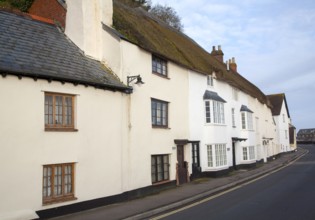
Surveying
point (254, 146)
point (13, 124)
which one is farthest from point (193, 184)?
point (254, 146)

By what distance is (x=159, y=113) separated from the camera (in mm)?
18250

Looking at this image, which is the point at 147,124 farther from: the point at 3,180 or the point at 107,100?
the point at 3,180

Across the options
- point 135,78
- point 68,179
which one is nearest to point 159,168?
point 135,78

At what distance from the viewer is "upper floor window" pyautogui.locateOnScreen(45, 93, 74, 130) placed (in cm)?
1196

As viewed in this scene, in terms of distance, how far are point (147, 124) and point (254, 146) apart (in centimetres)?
1947

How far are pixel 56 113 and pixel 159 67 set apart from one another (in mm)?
7655

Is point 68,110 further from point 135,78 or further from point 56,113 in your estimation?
point 135,78

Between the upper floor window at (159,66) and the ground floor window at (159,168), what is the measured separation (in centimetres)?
425

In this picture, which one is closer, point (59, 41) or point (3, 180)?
point (3, 180)

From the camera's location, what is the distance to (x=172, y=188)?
1838 centimetres

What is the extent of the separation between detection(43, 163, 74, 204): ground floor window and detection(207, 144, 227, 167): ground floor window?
12716 mm

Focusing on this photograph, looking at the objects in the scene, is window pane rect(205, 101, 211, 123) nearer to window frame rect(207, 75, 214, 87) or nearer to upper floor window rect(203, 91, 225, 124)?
upper floor window rect(203, 91, 225, 124)

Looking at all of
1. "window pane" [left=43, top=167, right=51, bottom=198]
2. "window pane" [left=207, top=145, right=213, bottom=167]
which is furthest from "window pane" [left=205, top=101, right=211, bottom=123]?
"window pane" [left=43, top=167, right=51, bottom=198]

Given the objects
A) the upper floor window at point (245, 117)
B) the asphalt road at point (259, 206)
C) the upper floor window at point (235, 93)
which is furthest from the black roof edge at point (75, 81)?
the upper floor window at point (245, 117)
